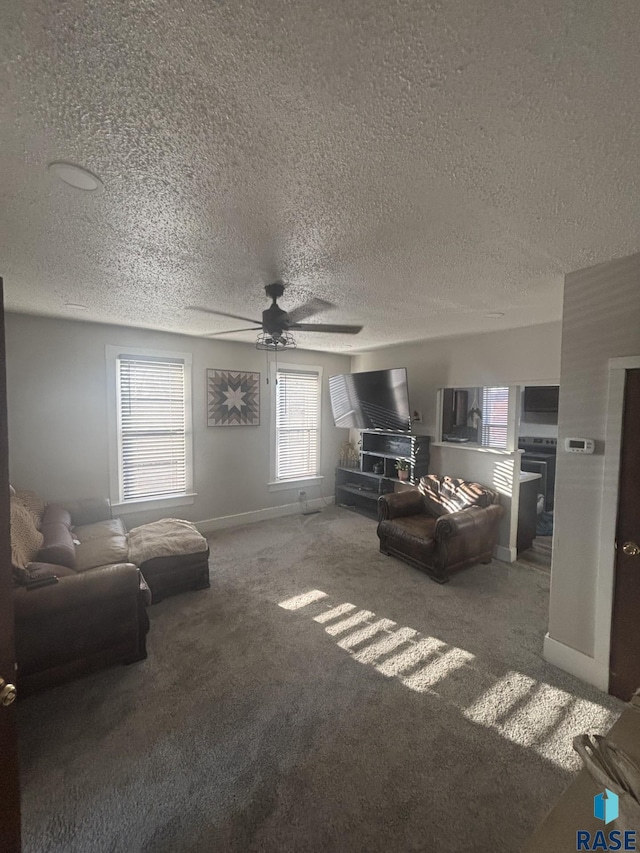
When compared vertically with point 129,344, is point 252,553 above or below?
below

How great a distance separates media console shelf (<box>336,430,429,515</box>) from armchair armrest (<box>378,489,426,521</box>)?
47cm

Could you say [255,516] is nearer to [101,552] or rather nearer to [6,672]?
[101,552]

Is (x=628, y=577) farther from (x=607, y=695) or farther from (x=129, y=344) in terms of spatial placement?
(x=129, y=344)

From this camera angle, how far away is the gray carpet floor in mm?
1379

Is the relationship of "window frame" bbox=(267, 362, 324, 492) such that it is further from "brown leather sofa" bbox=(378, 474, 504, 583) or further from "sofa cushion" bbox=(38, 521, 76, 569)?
"sofa cushion" bbox=(38, 521, 76, 569)

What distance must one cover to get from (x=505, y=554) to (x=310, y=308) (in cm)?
333

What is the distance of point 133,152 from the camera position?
1.16m

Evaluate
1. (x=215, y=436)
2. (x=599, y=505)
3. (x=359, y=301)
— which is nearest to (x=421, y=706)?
(x=599, y=505)

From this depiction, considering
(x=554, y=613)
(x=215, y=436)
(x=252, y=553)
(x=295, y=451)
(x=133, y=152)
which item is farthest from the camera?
(x=295, y=451)

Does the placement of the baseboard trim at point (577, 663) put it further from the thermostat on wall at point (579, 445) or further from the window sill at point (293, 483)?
the window sill at point (293, 483)

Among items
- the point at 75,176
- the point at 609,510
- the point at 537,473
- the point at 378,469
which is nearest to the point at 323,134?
the point at 75,176

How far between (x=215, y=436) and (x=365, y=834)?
13.0 ft

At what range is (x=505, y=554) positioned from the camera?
3785 millimetres

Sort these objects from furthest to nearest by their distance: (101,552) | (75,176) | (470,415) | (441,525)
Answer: (470,415) → (441,525) → (101,552) → (75,176)
